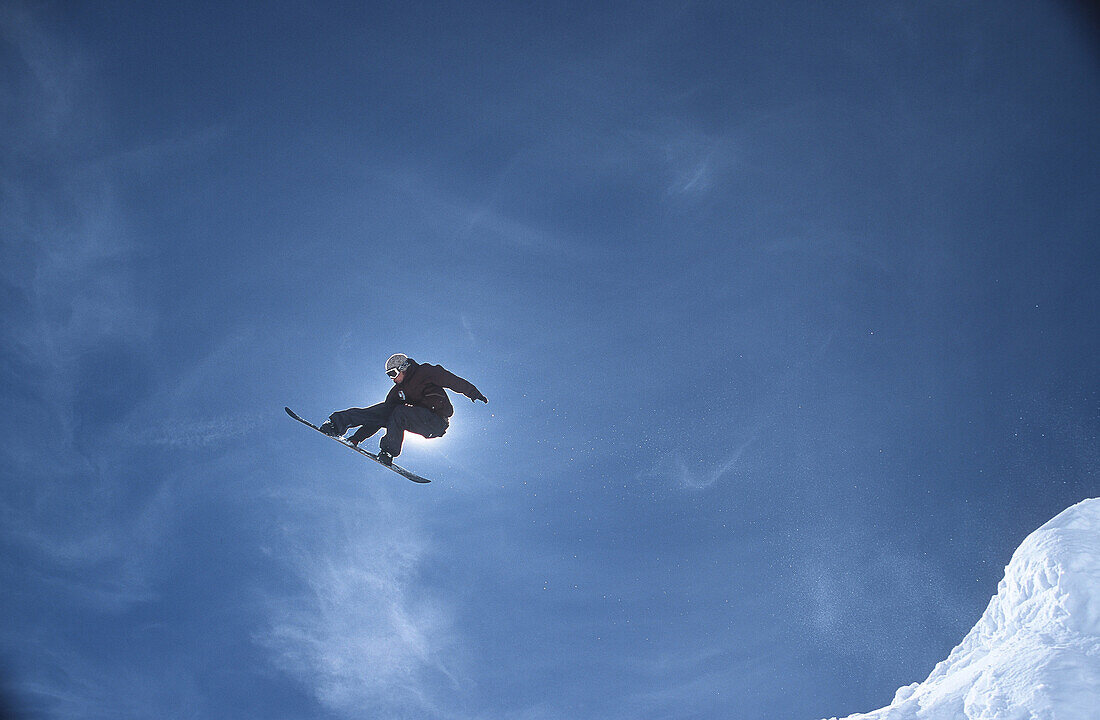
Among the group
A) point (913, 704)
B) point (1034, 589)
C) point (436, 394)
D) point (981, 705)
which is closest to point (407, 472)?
point (436, 394)

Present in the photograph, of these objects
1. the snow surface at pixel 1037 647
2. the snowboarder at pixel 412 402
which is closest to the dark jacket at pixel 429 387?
the snowboarder at pixel 412 402

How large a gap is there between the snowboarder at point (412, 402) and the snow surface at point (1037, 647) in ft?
39.5

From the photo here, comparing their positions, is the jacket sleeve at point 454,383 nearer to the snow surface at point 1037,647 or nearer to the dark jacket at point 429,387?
the dark jacket at point 429,387

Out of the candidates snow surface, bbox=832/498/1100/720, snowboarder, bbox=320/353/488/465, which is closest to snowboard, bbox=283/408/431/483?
snowboarder, bbox=320/353/488/465

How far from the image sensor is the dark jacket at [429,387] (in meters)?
12.2

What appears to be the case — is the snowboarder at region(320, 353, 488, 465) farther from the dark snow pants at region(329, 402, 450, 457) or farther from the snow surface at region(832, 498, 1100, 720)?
the snow surface at region(832, 498, 1100, 720)

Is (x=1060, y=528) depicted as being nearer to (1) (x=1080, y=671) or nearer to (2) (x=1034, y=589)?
(2) (x=1034, y=589)

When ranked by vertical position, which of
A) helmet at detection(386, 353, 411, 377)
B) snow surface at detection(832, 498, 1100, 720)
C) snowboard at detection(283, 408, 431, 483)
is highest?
helmet at detection(386, 353, 411, 377)

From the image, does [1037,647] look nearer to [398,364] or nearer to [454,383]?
[454,383]

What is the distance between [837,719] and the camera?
18312 millimetres

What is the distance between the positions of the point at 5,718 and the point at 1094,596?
37.3 meters

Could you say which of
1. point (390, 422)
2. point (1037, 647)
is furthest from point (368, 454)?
point (1037, 647)

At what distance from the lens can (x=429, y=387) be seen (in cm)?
1223

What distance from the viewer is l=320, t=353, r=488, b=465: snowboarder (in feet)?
39.2
